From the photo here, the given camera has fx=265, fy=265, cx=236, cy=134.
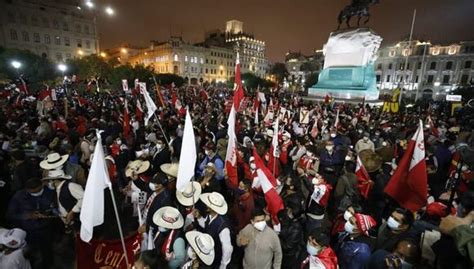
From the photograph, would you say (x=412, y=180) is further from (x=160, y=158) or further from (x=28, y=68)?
(x=28, y=68)

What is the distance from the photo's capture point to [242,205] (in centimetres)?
479

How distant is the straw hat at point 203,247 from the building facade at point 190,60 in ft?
275

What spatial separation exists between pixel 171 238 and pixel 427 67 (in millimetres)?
90180

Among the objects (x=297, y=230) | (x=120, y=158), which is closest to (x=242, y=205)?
(x=297, y=230)

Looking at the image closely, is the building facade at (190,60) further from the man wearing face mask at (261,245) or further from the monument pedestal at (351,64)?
the man wearing face mask at (261,245)

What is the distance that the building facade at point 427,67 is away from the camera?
67.5 metres

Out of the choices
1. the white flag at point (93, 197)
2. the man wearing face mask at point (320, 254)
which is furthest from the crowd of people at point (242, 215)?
the white flag at point (93, 197)

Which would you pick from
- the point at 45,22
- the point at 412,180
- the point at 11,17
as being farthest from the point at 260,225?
the point at 45,22

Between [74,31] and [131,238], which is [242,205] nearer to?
[131,238]

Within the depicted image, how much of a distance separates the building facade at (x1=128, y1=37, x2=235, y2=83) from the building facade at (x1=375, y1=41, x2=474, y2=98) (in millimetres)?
53841

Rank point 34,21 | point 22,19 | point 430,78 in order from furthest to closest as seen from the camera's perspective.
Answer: point 430,78 → point 34,21 → point 22,19

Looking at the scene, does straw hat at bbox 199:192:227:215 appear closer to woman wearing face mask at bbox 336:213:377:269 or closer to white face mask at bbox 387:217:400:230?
woman wearing face mask at bbox 336:213:377:269

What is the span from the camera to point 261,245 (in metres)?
3.65

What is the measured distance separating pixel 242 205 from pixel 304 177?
1803 millimetres
